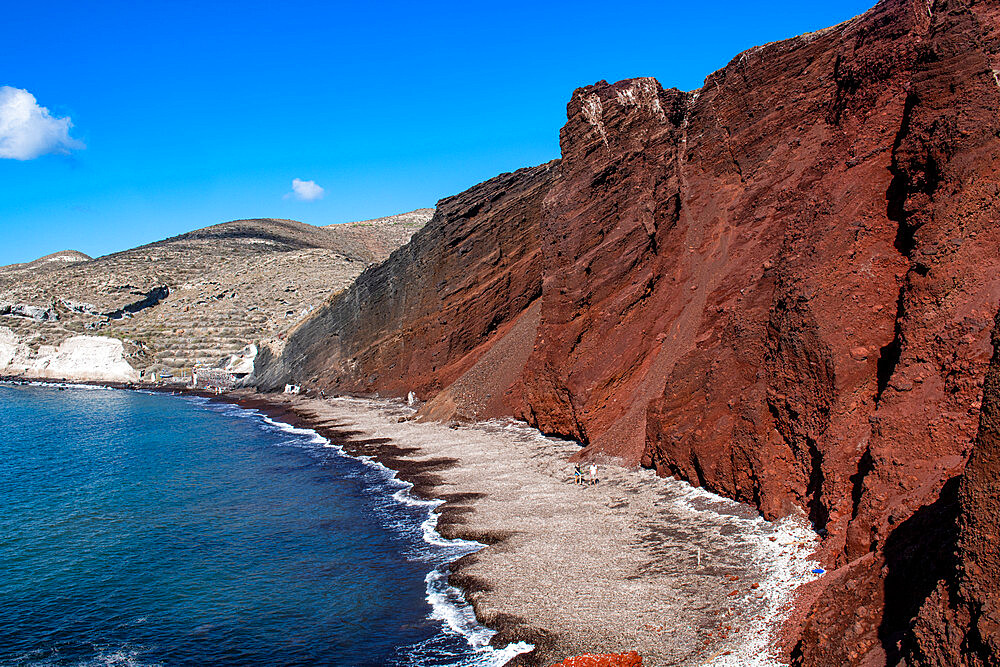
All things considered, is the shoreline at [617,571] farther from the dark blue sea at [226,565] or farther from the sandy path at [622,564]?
the dark blue sea at [226,565]

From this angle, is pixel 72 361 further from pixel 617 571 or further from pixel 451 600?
pixel 617 571

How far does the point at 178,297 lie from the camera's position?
117750 millimetres

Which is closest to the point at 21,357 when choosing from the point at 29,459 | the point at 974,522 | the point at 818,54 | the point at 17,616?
the point at 29,459

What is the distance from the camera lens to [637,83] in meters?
32.8

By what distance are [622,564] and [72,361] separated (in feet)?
342

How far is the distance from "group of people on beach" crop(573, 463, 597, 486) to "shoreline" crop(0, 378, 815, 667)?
41 cm

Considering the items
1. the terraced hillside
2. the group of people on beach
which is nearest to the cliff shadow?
the group of people on beach

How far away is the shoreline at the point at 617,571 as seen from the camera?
13.1 m

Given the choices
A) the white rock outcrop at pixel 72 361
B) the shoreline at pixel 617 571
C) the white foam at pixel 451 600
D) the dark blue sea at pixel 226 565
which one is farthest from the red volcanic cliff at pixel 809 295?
the white rock outcrop at pixel 72 361

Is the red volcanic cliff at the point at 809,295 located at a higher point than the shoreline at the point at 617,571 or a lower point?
higher

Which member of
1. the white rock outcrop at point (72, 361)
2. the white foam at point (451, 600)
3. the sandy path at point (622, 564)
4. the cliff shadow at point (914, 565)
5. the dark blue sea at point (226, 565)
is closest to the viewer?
the cliff shadow at point (914, 565)

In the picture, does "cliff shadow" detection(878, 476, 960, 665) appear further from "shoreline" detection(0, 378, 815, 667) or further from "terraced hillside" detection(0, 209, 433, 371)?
"terraced hillside" detection(0, 209, 433, 371)

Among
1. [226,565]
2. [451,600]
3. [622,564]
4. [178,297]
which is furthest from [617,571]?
[178,297]

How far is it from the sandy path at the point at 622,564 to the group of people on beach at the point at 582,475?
0.40m
